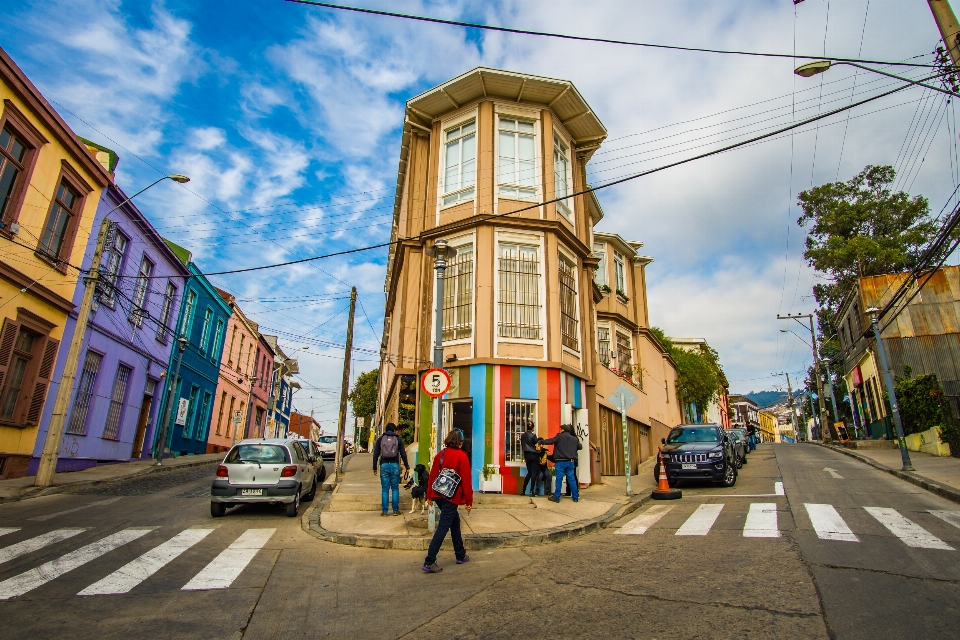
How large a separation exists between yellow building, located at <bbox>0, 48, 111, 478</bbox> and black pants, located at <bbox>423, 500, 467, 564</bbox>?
1303cm

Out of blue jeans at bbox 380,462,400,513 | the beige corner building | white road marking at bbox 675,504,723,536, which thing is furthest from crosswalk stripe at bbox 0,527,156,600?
white road marking at bbox 675,504,723,536

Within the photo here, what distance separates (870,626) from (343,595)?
4.69 metres

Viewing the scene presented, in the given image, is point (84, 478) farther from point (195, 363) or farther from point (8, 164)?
point (195, 363)

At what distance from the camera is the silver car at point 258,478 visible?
32.6ft

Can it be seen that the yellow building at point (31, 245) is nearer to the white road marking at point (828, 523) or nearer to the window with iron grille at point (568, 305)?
the window with iron grille at point (568, 305)

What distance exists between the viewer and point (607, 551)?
725 cm

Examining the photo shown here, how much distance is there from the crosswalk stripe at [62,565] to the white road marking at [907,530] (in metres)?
10.0

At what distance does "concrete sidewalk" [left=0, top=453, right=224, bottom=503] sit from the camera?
11.7 meters

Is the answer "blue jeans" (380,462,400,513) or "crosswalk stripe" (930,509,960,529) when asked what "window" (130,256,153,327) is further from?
"crosswalk stripe" (930,509,960,529)

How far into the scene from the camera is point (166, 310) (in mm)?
23016

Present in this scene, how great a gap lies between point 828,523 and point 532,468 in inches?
236

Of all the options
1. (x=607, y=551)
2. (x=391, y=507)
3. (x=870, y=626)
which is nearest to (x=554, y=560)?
(x=607, y=551)

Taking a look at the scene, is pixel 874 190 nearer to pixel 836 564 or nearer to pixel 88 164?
pixel 836 564

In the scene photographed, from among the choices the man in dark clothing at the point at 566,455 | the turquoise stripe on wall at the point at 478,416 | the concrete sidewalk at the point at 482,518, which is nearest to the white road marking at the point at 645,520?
the concrete sidewalk at the point at 482,518
